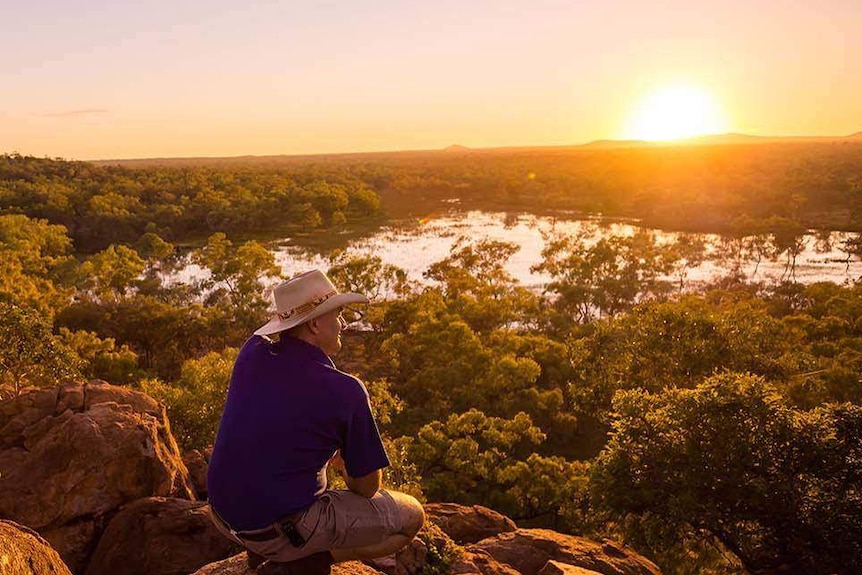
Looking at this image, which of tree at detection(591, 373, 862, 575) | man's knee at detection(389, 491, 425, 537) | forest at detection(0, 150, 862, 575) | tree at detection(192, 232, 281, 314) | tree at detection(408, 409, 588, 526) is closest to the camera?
man's knee at detection(389, 491, 425, 537)

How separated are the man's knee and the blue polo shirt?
83cm

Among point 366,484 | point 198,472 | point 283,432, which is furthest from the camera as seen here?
point 198,472

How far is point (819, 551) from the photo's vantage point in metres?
10.9

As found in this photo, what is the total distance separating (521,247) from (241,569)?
75626 millimetres

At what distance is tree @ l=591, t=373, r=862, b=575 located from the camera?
10984 mm

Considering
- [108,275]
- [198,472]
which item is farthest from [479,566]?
[108,275]

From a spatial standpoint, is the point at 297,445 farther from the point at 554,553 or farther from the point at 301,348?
the point at 554,553

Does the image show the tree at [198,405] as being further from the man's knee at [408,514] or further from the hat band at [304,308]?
the hat band at [304,308]

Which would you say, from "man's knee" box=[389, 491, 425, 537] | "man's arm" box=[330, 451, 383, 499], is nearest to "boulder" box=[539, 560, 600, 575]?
"man's knee" box=[389, 491, 425, 537]

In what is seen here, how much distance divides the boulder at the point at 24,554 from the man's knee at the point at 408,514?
10.1 ft

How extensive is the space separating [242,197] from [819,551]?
10207 centimetres

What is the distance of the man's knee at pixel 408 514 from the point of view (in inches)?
204

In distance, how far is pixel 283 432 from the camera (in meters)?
4.25

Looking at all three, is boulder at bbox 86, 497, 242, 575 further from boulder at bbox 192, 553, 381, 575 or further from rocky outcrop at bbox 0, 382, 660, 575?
boulder at bbox 192, 553, 381, 575
